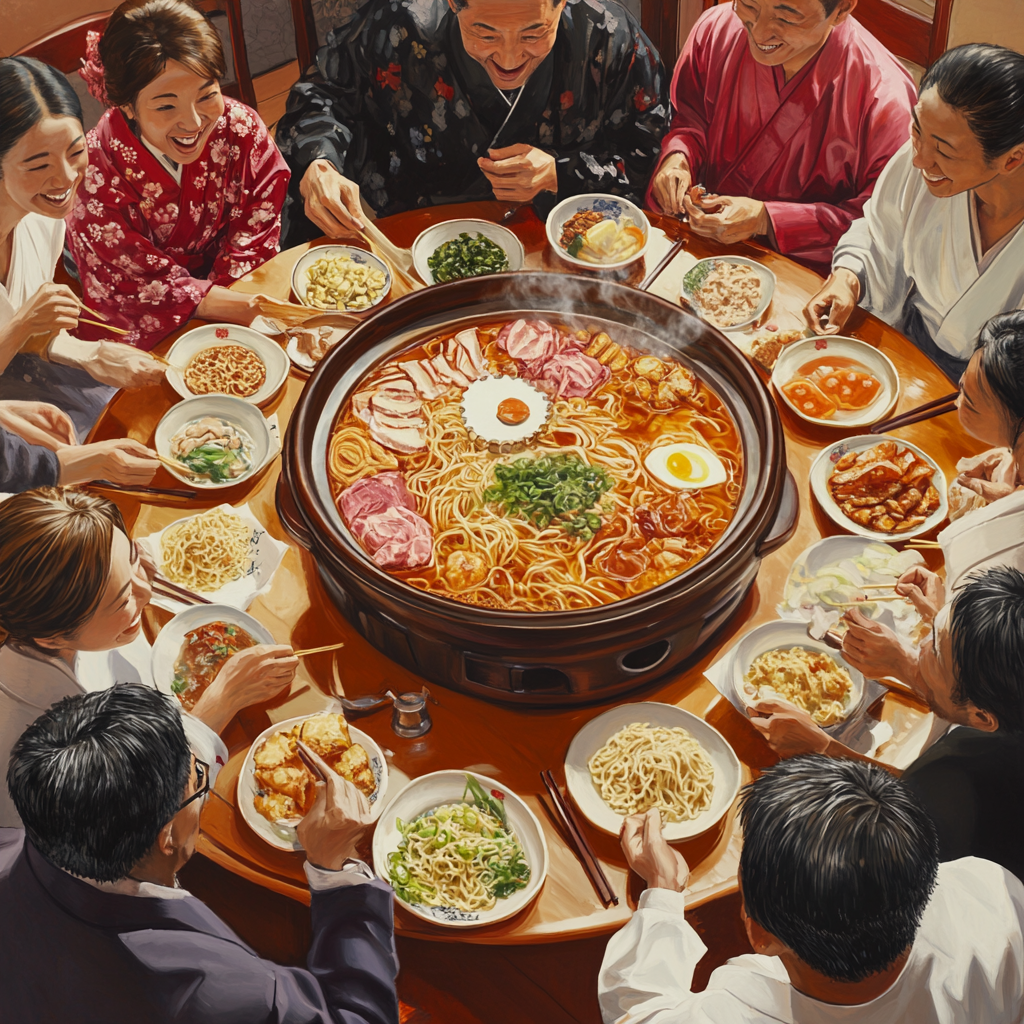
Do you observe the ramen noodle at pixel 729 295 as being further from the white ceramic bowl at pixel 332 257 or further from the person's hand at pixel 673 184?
the white ceramic bowl at pixel 332 257

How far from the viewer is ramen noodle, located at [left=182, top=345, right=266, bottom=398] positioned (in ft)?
13.3

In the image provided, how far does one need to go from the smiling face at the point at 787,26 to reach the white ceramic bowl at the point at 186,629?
343 centimetres

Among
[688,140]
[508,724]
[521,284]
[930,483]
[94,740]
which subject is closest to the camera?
[94,740]

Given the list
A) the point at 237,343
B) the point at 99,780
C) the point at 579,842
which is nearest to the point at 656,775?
the point at 579,842

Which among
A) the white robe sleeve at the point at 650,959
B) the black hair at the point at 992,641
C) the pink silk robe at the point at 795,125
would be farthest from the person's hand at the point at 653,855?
the pink silk robe at the point at 795,125

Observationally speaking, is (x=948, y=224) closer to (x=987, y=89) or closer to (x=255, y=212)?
(x=987, y=89)

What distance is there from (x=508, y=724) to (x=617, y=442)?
124 centimetres

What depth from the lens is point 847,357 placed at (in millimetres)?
4145

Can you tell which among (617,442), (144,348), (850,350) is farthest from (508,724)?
(144,348)

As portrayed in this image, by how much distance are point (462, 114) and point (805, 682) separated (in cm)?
343

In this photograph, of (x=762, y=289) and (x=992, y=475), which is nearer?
(x=992, y=475)

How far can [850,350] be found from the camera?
4.14m

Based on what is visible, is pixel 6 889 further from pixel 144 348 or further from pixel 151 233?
pixel 151 233

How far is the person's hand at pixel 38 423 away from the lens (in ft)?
12.5
